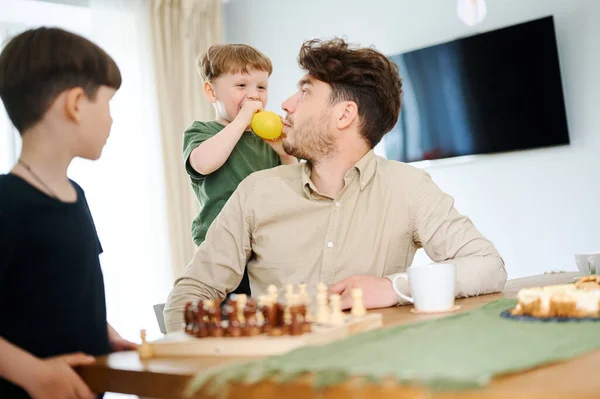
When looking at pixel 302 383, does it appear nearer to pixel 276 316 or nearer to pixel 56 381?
pixel 276 316

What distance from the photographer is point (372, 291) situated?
1.42 meters

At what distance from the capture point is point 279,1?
16.8ft

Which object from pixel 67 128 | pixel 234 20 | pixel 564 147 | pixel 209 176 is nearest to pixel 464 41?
pixel 564 147

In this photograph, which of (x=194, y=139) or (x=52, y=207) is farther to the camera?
(x=194, y=139)

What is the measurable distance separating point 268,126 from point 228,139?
0.40 feet

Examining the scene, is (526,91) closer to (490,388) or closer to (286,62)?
(286,62)

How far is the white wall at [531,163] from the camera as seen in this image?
365cm

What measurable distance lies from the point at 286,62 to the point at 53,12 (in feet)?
5.08

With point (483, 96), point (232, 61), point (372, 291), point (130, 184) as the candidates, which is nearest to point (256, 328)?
point (372, 291)

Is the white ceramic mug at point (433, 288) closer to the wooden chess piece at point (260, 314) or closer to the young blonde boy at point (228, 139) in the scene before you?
the wooden chess piece at point (260, 314)

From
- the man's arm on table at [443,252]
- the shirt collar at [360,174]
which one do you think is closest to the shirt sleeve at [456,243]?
the man's arm on table at [443,252]

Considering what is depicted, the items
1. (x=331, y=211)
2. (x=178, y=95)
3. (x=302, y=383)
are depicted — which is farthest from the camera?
(x=178, y=95)

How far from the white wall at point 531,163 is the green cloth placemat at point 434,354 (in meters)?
2.90

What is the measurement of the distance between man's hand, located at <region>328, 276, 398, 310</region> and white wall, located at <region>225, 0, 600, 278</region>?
255cm
